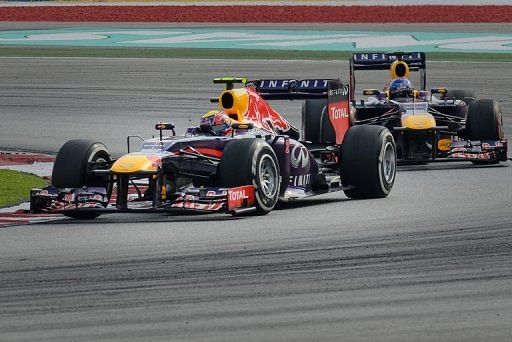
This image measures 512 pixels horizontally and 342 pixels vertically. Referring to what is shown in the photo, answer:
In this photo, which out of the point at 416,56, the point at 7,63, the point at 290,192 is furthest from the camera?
the point at 7,63

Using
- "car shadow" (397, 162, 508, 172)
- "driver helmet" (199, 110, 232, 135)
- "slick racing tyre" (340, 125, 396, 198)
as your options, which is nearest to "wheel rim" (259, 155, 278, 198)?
"driver helmet" (199, 110, 232, 135)

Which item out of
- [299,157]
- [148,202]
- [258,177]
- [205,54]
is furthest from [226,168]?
[205,54]

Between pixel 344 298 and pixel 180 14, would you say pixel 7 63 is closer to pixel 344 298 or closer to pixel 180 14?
pixel 180 14

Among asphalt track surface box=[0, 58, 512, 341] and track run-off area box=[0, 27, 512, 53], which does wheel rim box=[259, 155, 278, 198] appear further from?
track run-off area box=[0, 27, 512, 53]

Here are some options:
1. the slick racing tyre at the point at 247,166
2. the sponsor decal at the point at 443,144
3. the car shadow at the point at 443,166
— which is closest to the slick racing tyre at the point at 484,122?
the car shadow at the point at 443,166

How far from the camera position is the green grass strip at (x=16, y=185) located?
52.0 feet

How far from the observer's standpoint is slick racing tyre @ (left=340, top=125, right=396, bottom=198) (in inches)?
611

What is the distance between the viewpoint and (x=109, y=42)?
46.2m

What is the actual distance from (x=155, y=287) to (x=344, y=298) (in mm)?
1435

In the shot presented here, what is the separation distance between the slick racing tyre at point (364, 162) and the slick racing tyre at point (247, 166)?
161 cm

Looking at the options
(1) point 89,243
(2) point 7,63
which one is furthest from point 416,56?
(2) point 7,63

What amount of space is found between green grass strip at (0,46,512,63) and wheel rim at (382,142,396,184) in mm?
21685

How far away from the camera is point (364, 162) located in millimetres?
15531

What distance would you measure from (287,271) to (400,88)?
10.6 metres
